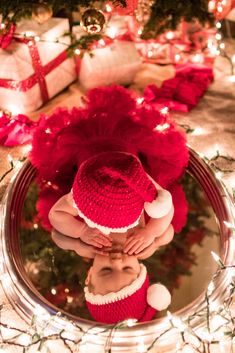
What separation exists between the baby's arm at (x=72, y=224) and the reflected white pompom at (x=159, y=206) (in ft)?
0.38

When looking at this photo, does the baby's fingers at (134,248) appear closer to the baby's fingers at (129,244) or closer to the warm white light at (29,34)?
the baby's fingers at (129,244)

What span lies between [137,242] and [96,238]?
0.30 ft

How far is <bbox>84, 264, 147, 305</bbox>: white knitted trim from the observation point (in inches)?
43.6

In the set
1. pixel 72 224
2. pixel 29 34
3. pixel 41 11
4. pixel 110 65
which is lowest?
pixel 72 224

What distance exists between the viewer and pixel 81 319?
3.59ft

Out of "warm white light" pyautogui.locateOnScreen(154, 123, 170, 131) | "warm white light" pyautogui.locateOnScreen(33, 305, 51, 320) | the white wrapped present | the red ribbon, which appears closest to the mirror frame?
"warm white light" pyautogui.locateOnScreen(33, 305, 51, 320)

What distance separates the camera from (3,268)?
1173 millimetres

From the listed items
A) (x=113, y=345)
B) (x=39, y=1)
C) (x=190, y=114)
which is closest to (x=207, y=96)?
(x=190, y=114)

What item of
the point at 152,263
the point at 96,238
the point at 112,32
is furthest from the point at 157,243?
the point at 112,32

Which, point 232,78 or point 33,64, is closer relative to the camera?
point 33,64

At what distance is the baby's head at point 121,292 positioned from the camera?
1.11 meters

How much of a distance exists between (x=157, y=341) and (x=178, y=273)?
210 millimetres

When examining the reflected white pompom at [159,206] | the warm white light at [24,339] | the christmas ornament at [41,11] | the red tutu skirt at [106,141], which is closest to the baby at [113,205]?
the reflected white pompom at [159,206]

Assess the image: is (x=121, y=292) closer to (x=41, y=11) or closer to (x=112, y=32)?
(x=41, y=11)
